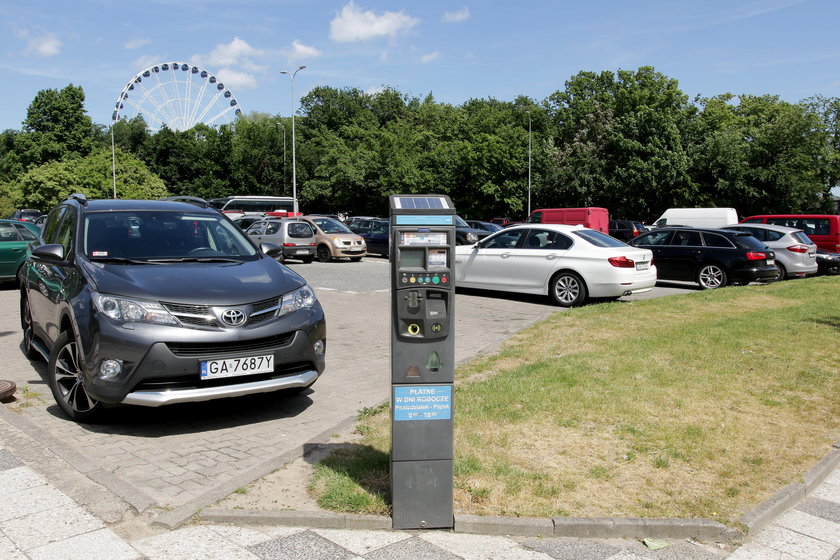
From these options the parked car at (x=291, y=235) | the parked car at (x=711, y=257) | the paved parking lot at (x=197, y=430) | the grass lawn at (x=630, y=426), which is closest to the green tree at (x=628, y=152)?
the parked car at (x=291, y=235)

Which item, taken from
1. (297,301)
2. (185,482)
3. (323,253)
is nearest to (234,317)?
(297,301)

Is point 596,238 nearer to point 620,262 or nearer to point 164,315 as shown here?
→ point 620,262

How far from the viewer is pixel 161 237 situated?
622 centimetres

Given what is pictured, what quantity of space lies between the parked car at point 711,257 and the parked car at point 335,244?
10582 millimetres

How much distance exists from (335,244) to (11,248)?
35.2 ft

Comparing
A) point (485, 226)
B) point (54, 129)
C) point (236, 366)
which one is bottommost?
point (236, 366)

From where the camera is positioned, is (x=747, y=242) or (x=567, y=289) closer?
(x=567, y=289)

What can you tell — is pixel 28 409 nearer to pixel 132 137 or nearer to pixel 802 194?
pixel 802 194

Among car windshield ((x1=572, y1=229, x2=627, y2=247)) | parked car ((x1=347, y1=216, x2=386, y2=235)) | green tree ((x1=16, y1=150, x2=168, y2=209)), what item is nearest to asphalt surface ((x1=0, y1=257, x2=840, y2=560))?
car windshield ((x1=572, y1=229, x2=627, y2=247))

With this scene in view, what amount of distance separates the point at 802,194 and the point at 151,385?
4300 centimetres

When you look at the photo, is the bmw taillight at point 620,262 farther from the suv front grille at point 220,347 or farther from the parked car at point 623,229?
the parked car at point 623,229

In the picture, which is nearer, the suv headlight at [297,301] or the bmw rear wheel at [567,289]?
the suv headlight at [297,301]

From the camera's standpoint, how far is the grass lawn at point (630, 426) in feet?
13.0

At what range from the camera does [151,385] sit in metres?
4.89
